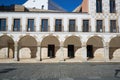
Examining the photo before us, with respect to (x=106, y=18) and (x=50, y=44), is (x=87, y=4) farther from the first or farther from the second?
(x=50, y=44)

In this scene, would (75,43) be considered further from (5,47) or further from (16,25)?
(5,47)

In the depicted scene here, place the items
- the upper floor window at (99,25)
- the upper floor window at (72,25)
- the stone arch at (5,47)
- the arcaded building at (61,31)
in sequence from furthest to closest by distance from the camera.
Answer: the stone arch at (5,47), the upper floor window at (99,25), the upper floor window at (72,25), the arcaded building at (61,31)

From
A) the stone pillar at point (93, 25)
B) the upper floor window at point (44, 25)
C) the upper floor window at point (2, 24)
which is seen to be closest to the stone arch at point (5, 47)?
the upper floor window at point (2, 24)

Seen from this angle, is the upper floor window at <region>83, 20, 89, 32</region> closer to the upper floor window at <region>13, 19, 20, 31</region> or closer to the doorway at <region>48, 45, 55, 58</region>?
the doorway at <region>48, 45, 55, 58</region>

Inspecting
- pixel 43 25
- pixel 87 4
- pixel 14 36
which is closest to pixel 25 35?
pixel 14 36

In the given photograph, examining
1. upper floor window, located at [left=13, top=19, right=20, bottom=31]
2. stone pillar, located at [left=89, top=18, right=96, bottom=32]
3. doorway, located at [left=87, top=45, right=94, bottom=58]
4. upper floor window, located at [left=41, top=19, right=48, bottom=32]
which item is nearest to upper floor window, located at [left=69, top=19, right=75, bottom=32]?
stone pillar, located at [left=89, top=18, right=96, bottom=32]

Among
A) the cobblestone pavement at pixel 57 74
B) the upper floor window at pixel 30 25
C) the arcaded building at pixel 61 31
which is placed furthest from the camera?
the upper floor window at pixel 30 25

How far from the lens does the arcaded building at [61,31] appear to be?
22.9 metres

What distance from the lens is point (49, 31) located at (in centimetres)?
2303

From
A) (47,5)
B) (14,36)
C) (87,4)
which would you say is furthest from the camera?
(47,5)

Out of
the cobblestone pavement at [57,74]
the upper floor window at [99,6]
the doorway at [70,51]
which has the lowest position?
the cobblestone pavement at [57,74]

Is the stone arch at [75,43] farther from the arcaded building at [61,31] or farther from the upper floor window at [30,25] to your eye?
the upper floor window at [30,25]

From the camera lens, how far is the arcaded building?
75.0 feet

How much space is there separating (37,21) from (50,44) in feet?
14.6
